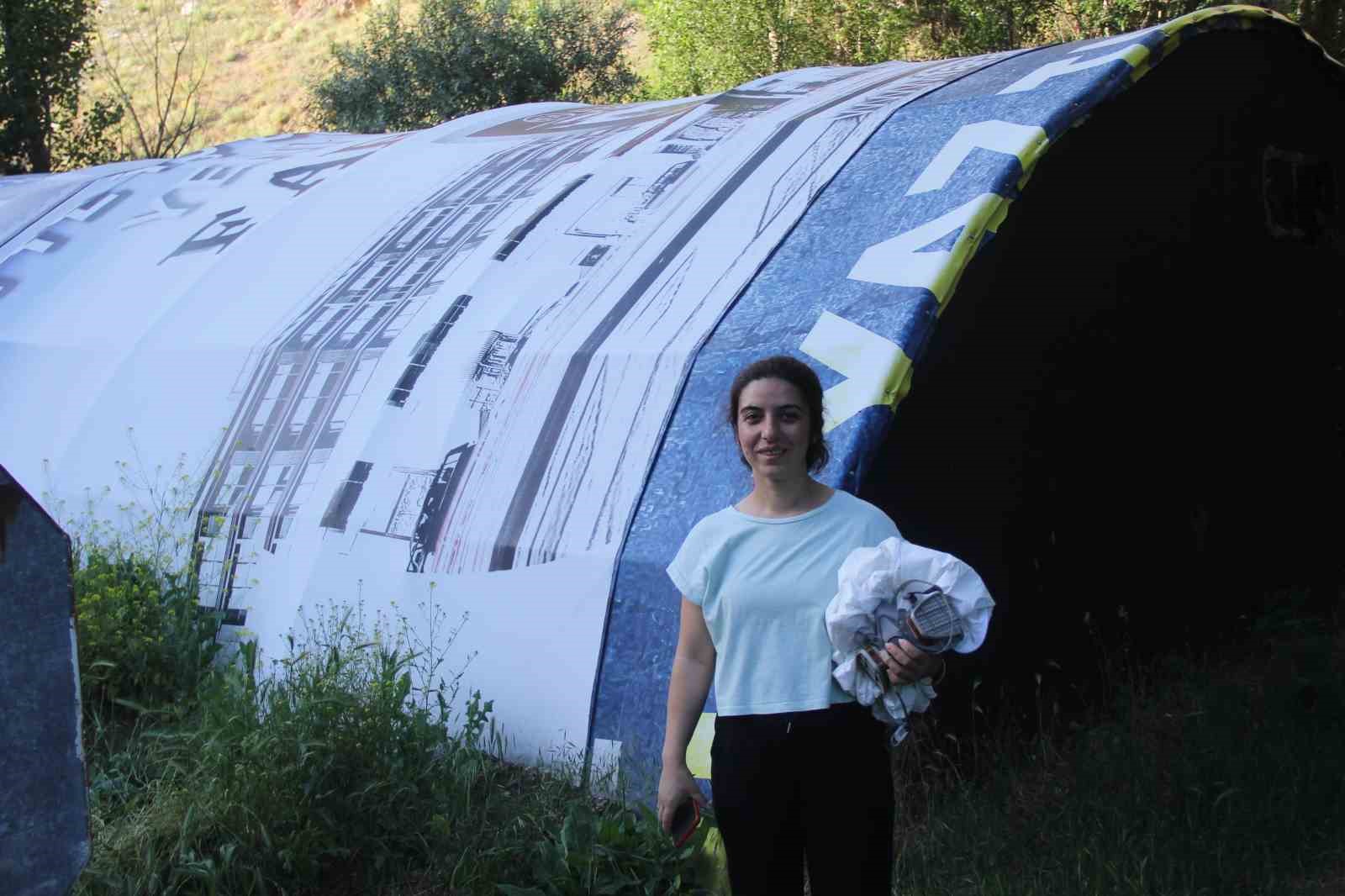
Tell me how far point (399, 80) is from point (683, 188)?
13937 mm

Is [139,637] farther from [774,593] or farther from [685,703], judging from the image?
[774,593]

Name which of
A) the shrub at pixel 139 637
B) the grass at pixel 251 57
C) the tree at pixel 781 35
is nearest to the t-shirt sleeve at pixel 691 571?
the shrub at pixel 139 637

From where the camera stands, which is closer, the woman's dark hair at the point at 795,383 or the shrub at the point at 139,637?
the woman's dark hair at the point at 795,383

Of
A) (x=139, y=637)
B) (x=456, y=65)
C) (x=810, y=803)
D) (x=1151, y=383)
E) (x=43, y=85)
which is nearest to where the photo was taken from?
(x=810, y=803)

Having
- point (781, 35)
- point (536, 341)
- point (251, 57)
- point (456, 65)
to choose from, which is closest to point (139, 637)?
point (536, 341)

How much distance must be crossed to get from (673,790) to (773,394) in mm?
845

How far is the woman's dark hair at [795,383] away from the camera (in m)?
2.90

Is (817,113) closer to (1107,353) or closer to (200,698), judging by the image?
(1107,353)

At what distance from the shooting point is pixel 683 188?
20.0ft

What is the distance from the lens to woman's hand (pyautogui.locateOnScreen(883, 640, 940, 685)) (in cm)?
262

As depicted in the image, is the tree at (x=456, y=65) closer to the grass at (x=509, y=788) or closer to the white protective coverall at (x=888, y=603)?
the grass at (x=509, y=788)

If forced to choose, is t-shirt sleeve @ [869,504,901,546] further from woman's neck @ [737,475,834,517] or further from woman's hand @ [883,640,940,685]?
woman's hand @ [883,640,940,685]

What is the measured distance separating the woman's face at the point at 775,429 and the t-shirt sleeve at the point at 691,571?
20 centimetres

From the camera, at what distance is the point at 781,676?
278 centimetres
